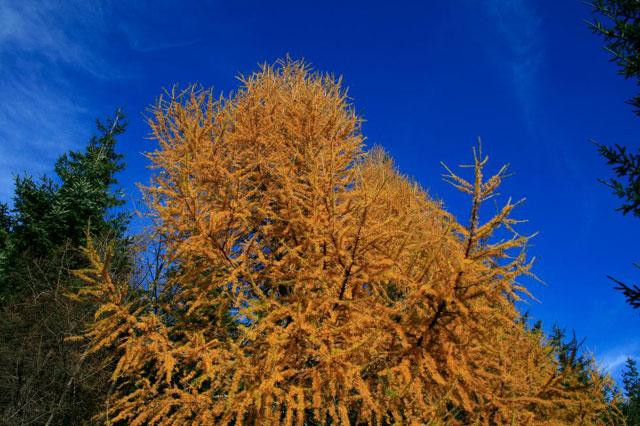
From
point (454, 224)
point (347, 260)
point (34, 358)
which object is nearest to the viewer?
point (454, 224)

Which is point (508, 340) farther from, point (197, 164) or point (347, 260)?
point (197, 164)

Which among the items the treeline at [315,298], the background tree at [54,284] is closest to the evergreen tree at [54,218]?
the background tree at [54,284]

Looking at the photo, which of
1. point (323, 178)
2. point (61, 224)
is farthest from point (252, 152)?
point (61, 224)

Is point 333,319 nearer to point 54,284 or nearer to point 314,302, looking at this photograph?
point 314,302

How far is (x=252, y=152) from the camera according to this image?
578 cm

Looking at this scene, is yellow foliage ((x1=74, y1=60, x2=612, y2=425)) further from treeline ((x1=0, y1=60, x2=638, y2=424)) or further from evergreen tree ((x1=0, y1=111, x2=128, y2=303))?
evergreen tree ((x1=0, y1=111, x2=128, y2=303))

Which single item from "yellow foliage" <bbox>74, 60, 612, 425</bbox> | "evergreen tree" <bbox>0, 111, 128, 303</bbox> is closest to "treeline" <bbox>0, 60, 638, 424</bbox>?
"yellow foliage" <bbox>74, 60, 612, 425</bbox>

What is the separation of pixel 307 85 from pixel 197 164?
3285 mm

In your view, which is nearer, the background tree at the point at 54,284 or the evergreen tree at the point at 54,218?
the background tree at the point at 54,284

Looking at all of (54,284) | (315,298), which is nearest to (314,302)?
(315,298)

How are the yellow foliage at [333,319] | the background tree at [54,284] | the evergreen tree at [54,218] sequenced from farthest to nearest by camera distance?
the evergreen tree at [54,218] → the background tree at [54,284] → the yellow foliage at [333,319]

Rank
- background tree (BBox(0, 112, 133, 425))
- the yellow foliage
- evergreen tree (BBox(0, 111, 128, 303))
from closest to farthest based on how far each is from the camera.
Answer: the yellow foliage → background tree (BBox(0, 112, 133, 425)) → evergreen tree (BBox(0, 111, 128, 303))

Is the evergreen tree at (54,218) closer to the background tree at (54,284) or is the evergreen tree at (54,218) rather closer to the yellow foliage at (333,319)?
the background tree at (54,284)

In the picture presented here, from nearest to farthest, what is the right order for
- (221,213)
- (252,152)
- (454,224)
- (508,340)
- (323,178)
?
1. (454,224)
2. (323,178)
3. (221,213)
4. (508,340)
5. (252,152)
